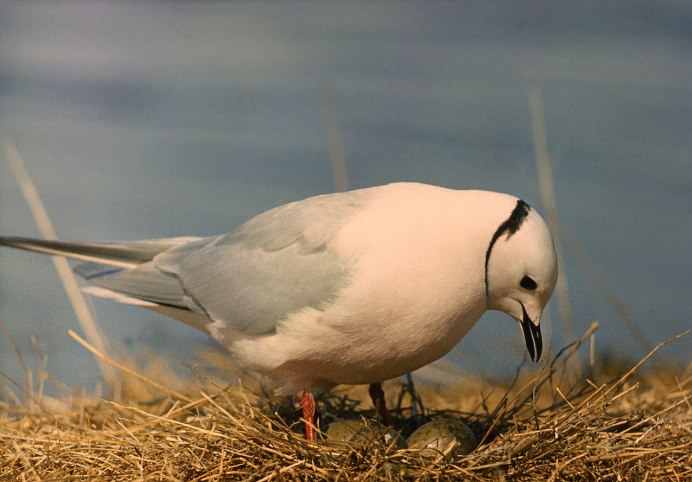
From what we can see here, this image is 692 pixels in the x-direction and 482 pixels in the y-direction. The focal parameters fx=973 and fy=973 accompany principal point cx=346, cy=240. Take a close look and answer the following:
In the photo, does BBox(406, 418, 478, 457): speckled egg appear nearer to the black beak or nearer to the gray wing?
the black beak

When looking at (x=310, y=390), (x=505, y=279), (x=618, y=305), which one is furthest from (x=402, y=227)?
(x=618, y=305)

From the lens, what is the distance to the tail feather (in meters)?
3.46

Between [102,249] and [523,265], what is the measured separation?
1.55m

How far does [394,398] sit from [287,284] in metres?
1.28

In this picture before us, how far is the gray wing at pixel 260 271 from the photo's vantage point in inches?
116

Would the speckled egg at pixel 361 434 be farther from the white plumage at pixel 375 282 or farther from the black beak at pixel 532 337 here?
the black beak at pixel 532 337

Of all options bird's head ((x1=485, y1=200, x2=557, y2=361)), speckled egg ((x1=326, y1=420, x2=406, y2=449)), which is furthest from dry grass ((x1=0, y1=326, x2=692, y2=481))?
bird's head ((x1=485, y1=200, x2=557, y2=361))

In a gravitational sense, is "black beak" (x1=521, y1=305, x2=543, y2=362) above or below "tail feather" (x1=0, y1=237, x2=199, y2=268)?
below

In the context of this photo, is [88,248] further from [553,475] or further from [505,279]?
[553,475]

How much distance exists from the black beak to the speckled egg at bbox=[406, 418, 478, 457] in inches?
12.7

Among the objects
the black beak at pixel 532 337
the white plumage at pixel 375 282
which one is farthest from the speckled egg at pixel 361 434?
the black beak at pixel 532 337

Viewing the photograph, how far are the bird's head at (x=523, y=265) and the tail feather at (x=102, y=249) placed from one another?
4.10 feet

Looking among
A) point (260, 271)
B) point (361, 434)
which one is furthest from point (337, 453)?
point (260, 271)

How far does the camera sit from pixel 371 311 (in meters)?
2.81
